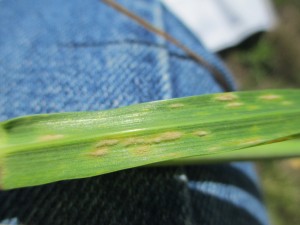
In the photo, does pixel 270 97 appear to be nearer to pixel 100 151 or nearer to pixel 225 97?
pixel 225 97

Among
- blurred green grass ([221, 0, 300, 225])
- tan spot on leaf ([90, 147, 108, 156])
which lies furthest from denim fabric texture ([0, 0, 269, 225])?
blurred green grass ([221, 0, 300, 225])

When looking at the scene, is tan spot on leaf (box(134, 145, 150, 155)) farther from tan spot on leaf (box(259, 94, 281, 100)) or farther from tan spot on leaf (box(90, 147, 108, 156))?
tan spot on leaf (box(259, 94, 281, 100))

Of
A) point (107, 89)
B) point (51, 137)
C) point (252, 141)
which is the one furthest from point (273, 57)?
point (51, 137)

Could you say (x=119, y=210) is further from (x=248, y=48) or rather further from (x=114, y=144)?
(x=248, y=48)

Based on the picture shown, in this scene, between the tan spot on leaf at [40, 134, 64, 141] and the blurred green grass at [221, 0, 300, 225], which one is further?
the blurred green grass at [221, 0, 300, 225]

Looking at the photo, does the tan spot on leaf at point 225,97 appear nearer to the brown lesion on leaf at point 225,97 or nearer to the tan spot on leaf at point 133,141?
the brown lesion on leaf at point 225,97

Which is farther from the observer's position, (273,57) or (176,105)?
(273,57)
